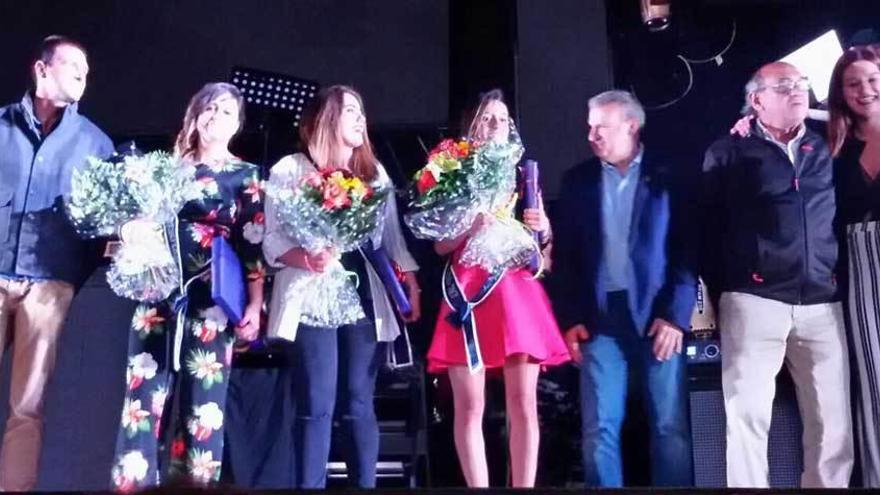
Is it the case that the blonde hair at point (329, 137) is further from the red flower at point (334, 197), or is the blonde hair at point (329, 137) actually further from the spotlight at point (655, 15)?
the spotlight at point (655, 15)

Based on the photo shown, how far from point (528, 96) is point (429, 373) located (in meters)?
1.04

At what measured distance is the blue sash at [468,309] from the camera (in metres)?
3.64

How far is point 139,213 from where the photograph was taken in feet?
12.0

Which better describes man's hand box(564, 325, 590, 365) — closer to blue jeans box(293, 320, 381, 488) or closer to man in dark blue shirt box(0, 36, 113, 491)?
blue jeans box(293, 320, 381, 488)

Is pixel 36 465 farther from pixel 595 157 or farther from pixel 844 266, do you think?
pixel 844 266

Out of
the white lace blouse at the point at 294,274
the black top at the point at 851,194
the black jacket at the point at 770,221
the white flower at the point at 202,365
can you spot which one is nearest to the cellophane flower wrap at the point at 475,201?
the white lace blouse at the point at 294,274

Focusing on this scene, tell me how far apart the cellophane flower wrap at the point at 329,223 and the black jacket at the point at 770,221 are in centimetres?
113

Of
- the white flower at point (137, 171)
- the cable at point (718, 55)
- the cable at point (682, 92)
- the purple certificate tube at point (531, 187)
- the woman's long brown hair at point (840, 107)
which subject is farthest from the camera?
the cable at point (718, 55)

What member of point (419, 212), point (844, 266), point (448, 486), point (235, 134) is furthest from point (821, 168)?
point (235, 134)

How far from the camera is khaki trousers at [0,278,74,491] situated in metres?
3.60

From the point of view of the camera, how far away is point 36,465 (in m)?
3.60

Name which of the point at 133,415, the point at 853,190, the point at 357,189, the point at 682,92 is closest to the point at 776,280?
the point at 853,190

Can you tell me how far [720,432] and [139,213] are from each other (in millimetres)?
1961

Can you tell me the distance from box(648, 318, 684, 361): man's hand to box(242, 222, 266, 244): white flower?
129 centimetres
